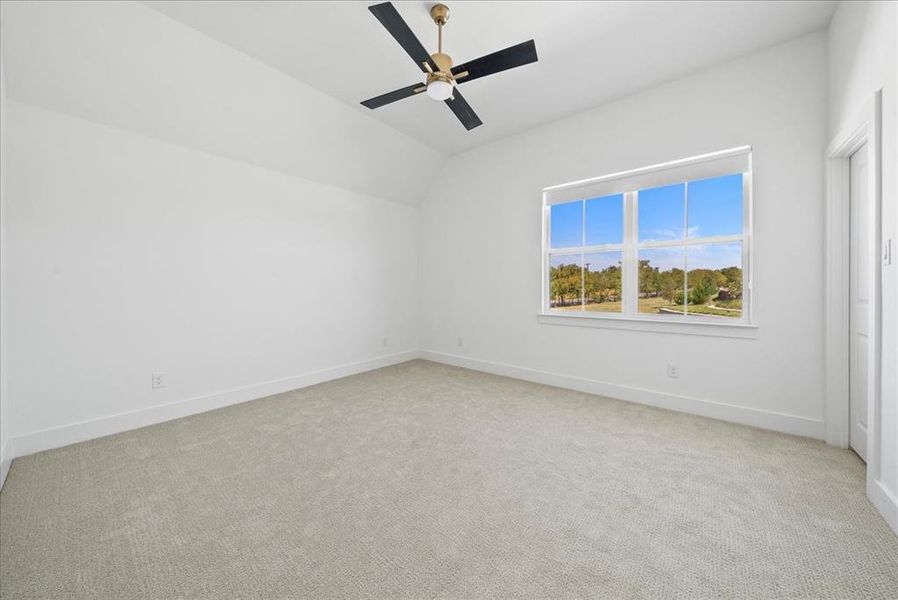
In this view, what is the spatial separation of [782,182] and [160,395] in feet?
17.2

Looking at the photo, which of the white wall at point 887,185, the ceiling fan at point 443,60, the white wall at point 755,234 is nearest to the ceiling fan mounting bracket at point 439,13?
the ceiling fan at point 443,60

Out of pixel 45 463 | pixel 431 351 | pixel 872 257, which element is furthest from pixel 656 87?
pixel 45 463

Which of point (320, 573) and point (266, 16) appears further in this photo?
point (266, 16)

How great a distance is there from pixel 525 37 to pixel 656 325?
2.62 meters

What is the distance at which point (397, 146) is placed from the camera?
420 centimetres

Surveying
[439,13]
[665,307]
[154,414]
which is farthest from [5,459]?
[665,307]

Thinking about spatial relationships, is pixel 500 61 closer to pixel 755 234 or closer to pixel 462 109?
pixel 462 109

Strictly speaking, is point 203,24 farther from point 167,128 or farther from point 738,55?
point 738,55

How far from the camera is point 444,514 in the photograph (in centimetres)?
171

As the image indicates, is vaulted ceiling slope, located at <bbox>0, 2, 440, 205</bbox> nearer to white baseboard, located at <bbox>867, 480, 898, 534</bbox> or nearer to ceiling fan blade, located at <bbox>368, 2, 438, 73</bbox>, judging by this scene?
ceiling fan blade, located at <bbox>368, 2, 438, 73</bbox>

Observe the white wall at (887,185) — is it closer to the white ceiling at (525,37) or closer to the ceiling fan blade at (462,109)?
the white ceiling at (525,37)

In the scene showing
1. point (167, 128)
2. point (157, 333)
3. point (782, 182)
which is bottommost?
point (157, 333)

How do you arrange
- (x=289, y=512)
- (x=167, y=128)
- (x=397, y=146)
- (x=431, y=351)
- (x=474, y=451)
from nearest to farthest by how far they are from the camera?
(x=289, y=512)
(x=474, y=451)
(x=167, y=128)
(x=397, y=146)
(x=431, y=351)

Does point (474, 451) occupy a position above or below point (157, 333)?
below
